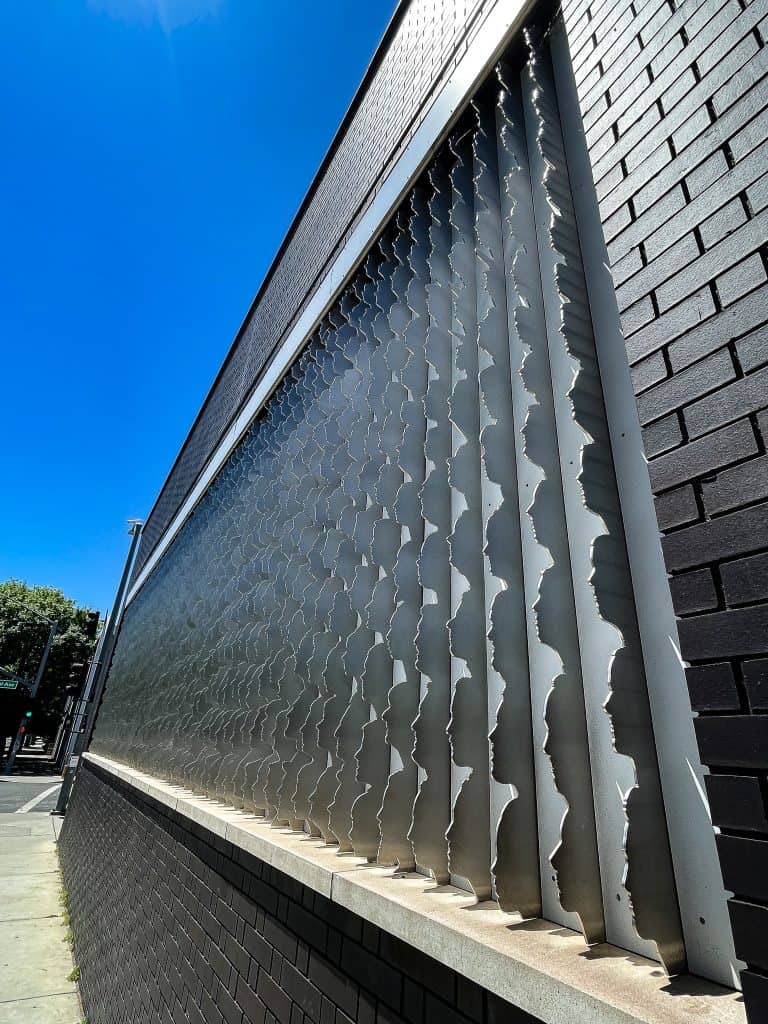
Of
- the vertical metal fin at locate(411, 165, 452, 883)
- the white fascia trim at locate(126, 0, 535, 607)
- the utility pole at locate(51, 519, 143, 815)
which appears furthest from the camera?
the utility pole at locate(51, 519, 143, 815)

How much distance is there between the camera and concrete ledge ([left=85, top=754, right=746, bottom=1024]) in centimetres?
91

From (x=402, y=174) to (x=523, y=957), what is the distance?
3208 millimetres

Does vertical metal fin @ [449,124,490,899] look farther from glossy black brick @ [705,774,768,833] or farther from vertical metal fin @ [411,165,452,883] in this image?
glossy black brick @ [705,774,768,833]

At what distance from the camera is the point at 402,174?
296 centimetres

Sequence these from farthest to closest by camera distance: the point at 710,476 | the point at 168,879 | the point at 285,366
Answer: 1. the point at 285,366
2. the point at 168,879
3. the point at 710,476

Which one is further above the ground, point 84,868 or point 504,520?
point 504,520

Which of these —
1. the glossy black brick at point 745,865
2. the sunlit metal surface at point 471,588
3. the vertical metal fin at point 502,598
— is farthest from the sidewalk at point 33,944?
the glossy black brick at point 745,865

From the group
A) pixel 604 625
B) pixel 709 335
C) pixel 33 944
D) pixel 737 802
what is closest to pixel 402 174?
pixel 709 335

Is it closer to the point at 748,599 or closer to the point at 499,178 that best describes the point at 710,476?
the point at 748,599

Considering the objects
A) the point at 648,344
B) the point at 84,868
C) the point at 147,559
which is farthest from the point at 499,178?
the point at 147,559

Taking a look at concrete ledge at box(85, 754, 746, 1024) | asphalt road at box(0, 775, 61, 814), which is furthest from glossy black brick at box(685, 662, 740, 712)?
asphalt road at box(0, 775, 61, 814)

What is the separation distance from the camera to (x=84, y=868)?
7457mm

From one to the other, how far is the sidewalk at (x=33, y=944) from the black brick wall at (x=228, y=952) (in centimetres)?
22

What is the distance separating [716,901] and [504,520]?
0.97 m
